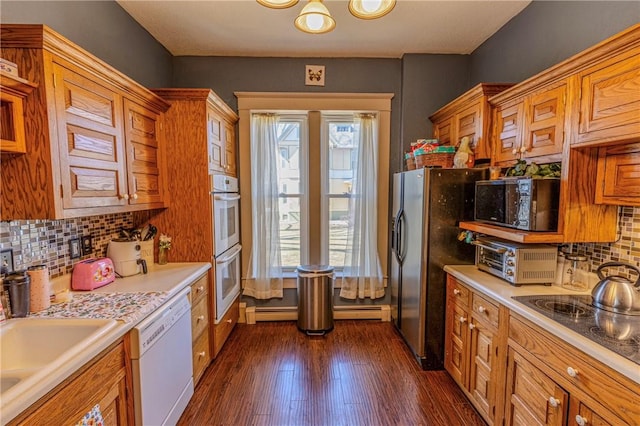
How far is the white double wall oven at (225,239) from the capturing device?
264cm

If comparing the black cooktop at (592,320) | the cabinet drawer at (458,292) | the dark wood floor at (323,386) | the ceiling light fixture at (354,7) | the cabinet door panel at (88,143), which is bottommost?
the dark wood floor at (323,386)

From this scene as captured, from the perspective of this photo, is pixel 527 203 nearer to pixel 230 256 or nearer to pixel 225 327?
pixel 230 256

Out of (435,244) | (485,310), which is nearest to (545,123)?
(435,244)

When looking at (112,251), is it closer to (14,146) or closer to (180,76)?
(14,146)

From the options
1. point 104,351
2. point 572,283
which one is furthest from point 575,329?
point 104,351

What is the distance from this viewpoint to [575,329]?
52.7 inches

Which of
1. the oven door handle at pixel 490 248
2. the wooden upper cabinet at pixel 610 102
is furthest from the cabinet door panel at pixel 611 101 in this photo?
the oven door handle at pixel 490 248

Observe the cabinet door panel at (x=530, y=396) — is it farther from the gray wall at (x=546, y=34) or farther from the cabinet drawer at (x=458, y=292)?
the gray wall at (x=546, y=34)

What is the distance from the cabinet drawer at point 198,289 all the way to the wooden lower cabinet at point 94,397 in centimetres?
79

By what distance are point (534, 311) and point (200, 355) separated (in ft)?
7.26

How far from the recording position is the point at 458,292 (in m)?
2.33

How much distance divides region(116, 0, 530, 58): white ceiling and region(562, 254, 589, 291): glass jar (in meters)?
1.91

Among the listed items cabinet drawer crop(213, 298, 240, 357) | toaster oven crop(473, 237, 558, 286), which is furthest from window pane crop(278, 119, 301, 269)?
toaster oven crop(473, 237, 558, 286)

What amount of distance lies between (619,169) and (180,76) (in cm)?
364
